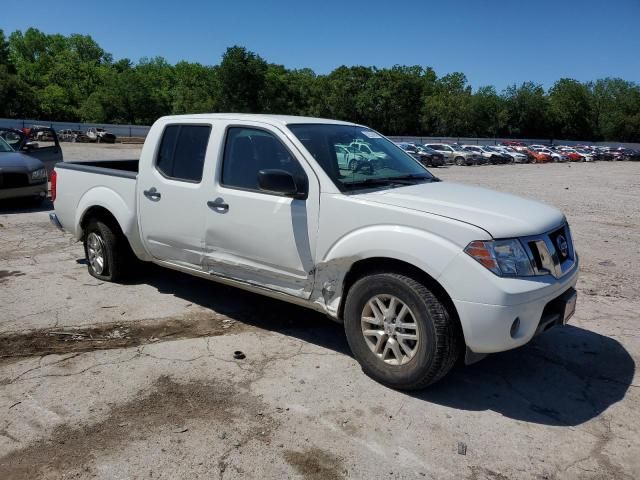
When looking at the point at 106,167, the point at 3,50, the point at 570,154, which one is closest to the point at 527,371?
the point at 106,167

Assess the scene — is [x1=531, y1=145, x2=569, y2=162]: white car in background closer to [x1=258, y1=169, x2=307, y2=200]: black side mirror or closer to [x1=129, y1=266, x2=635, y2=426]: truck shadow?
[x1=129, y1=266, x2=635, y2=426]: truck shadow

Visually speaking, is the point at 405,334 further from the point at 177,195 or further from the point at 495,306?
the point at 177,195

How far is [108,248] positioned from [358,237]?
3.27 metres

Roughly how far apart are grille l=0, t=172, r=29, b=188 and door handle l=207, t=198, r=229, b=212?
296 inches

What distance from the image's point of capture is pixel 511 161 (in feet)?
162

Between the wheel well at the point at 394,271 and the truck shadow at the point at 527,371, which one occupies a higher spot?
the wheel well at the point at 394,271

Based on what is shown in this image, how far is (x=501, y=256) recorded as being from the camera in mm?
3342

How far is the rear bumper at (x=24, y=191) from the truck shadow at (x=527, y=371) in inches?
261

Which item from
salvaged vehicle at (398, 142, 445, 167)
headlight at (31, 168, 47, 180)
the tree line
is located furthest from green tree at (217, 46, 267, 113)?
headlight at (31, 168, 47, 180)

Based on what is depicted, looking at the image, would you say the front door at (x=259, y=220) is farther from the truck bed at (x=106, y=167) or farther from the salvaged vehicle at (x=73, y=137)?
the salvaged vehicle at (x=73, y=137)

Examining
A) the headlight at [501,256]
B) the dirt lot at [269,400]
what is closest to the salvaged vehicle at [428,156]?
the dirt lot at [269,400]

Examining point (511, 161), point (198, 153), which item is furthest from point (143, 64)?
point (198, 153)

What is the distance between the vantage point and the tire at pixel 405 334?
3.45 metres

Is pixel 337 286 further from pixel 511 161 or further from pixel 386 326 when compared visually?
pixel 511 161
